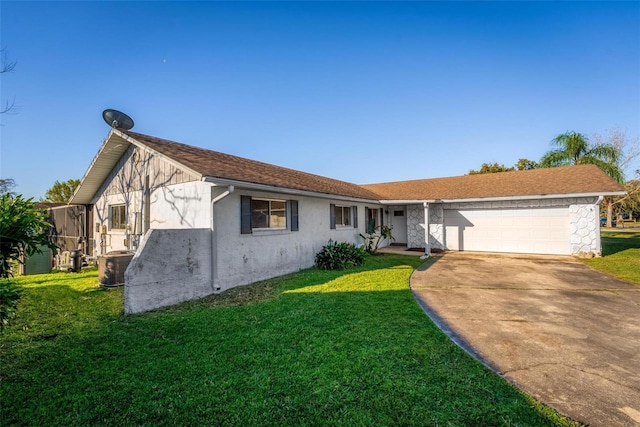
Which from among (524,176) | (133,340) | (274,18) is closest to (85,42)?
(274,18)

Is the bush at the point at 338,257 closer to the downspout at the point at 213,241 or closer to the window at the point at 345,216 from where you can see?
the window at the point at 345,216

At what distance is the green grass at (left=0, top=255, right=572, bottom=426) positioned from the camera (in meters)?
2.58

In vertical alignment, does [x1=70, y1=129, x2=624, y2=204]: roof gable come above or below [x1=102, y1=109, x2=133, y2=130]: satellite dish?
below

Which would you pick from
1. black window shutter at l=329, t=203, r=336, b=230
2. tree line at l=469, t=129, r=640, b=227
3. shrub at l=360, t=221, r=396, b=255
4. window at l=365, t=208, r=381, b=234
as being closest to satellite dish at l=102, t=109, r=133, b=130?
black window shutter at l=329, t=203, r=336, b=230

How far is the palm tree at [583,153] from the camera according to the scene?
2406 cm

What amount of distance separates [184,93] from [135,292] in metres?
8.44

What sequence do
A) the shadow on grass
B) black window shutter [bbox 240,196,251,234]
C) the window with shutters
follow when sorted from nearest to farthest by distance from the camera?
black window shutter [bbox 240,196,251,234], the window with shutters, the shadow on grass

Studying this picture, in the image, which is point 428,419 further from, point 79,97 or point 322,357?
point 79,97

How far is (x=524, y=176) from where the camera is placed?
51.4 feet

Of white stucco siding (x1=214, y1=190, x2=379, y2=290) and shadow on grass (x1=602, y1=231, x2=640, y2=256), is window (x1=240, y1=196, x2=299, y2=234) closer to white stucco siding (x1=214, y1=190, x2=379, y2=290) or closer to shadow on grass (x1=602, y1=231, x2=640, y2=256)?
white stucco siding (x1=214, y1=190, x2=379, y2=290)

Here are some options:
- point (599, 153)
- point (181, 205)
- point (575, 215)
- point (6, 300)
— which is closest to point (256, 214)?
point (181, 205)

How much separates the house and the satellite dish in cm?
49

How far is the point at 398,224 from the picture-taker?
17.6 metres

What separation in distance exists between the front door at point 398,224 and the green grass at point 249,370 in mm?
11979
